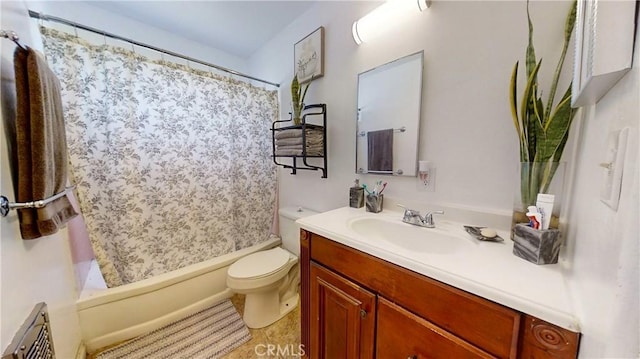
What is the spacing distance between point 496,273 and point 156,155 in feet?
5.79

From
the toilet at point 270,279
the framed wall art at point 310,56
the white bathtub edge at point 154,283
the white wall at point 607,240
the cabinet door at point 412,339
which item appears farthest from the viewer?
the framed wall art at point 310,56

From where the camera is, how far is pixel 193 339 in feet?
4.32

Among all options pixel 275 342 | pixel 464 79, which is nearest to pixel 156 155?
pixel 275 342

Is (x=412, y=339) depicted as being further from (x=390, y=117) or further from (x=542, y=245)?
(x=390, y=117)

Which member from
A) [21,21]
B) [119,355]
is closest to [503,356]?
[119,355]

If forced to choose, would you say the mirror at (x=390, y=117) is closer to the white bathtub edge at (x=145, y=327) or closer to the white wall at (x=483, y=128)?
the white wall at (x=483, y=128)

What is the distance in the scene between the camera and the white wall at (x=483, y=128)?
0.29 meters

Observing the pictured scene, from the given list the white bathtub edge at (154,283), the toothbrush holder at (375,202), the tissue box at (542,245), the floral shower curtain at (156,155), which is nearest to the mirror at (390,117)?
the toothbrush holder at (375,202)

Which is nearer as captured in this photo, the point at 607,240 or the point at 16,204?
the point at 607,240

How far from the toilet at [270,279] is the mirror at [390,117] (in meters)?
0.69

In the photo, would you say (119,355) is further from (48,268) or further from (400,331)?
(400,331)

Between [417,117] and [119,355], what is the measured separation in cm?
208

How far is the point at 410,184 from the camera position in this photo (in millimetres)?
1142

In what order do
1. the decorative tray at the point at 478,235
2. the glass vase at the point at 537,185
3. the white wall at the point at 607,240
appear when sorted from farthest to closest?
the decorative tray at the point at 478,235 < the glass vase at the point at 537,185 < the white wall at the point at 607,240
